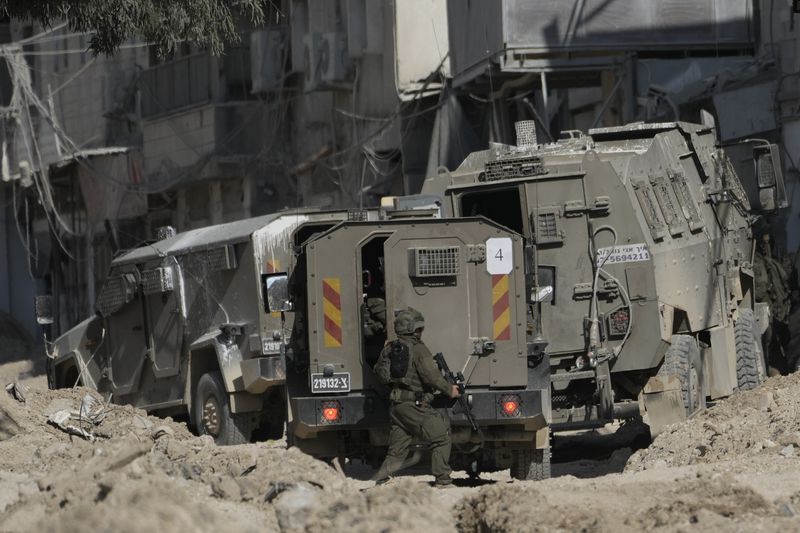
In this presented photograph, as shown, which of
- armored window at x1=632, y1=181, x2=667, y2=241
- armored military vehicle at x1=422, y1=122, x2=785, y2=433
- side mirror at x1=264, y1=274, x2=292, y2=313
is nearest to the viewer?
side mirror at x1=264, y1=274, x2=292, y2=313

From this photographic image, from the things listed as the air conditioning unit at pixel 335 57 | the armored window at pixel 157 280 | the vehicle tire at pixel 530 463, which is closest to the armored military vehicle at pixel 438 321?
the vehicle tire at pixel 530 463

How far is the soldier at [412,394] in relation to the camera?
12477 mm

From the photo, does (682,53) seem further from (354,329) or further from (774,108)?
(354,329)

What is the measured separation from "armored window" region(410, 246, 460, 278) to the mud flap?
2.85 metres

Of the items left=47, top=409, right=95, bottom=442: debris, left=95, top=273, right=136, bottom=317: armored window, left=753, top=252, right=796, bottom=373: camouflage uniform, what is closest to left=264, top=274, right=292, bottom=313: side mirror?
left=47, top=409, right=95, bottom=442: debris

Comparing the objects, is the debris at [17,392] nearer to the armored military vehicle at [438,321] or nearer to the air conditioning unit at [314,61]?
the armored military vehicle at [438,321]

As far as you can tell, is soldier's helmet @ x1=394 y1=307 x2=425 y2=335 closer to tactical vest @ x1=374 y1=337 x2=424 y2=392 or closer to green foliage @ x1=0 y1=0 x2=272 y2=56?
tactical vest @ x1=374 y1=337 x2=424 y2=392

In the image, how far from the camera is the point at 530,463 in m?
13.5

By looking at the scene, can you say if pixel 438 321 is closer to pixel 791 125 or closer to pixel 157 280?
pixel 157 280

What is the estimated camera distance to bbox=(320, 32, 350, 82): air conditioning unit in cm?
2873

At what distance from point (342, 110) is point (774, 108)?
10.1 metres

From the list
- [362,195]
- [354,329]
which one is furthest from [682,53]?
[354,329]

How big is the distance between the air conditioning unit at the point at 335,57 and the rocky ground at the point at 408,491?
14626 mm

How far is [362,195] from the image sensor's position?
2841cm
